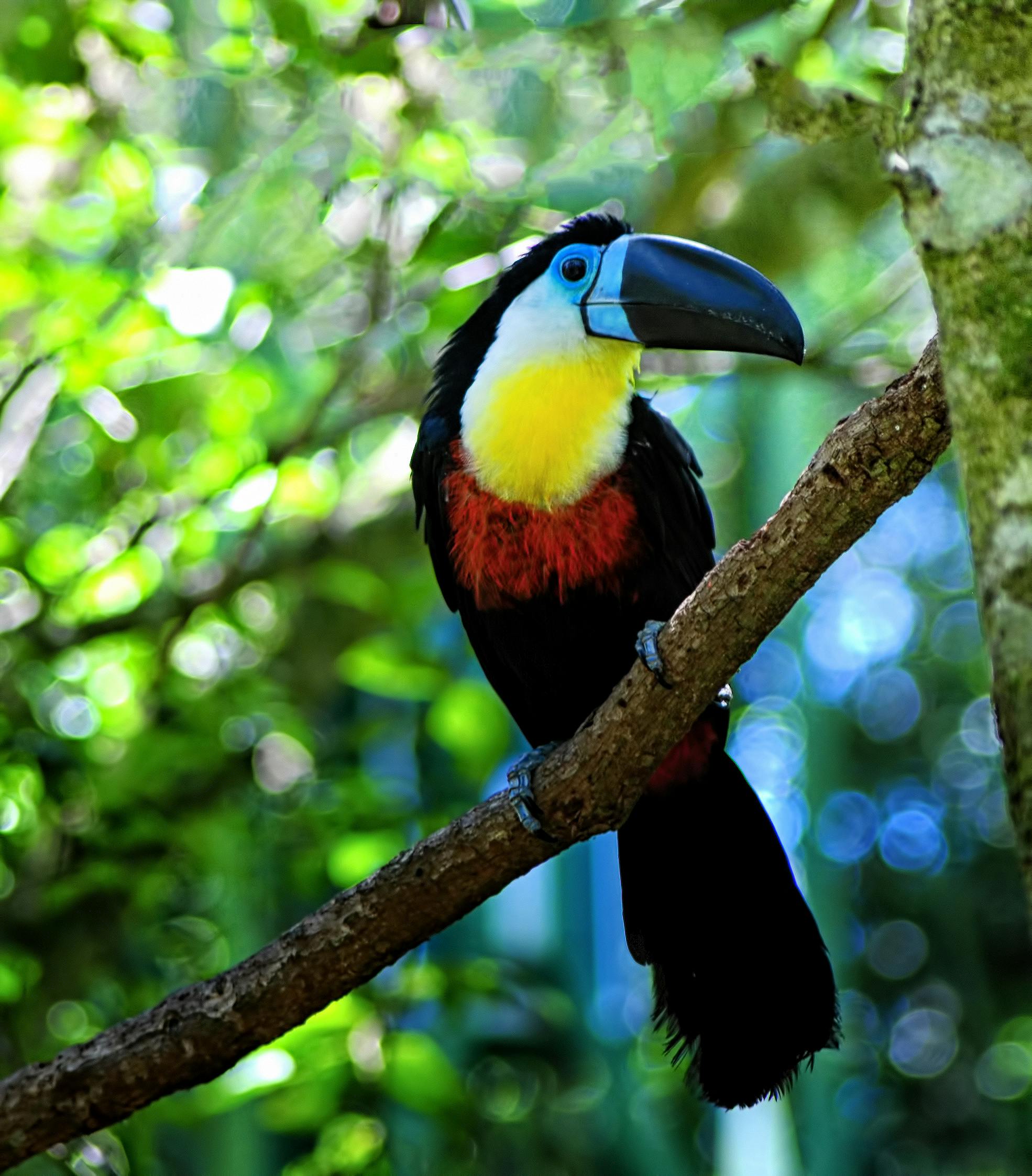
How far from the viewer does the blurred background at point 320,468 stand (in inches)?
125

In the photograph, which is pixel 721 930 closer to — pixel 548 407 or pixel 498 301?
pixel 548 407

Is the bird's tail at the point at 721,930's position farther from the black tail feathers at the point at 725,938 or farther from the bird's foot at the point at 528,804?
the bird's foot at the point at 528,804

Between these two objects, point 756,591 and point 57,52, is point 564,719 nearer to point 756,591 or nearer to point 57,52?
point 756,591

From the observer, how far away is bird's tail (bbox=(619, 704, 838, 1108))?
114 inches

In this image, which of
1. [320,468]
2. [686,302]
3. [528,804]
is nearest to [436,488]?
[686,302]

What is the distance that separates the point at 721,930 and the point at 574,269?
1.59 meters

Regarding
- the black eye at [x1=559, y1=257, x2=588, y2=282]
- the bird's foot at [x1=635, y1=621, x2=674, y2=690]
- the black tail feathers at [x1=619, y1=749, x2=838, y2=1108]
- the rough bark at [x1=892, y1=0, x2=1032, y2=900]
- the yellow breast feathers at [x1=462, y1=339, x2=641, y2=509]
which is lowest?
the black tail feathers at [x1=619, y1=749, x2=838, y2=1108]

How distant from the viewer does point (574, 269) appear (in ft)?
10.8

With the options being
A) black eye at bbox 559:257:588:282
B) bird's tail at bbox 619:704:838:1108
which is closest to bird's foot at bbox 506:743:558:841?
bird's tail at bbox 619:704:838:1108

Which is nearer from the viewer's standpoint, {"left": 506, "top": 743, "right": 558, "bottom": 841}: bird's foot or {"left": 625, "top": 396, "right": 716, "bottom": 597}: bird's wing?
{"left": 506, "top": 743, "right": 558, "bottom": 841}: bird's foot

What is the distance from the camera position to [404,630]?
437 centimetres

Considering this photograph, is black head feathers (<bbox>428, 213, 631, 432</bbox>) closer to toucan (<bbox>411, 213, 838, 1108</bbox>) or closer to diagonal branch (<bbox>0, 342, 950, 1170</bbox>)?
toucan (<bbox>411, 213, 838, 1108</bbox>)

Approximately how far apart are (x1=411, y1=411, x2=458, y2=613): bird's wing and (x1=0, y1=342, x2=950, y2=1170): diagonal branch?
2.61ft

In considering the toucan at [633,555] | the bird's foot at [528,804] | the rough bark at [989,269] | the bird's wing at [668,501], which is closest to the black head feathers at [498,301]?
the toucan at [633,555]
